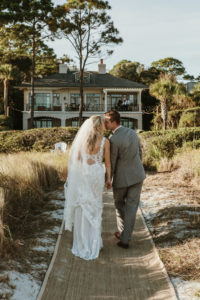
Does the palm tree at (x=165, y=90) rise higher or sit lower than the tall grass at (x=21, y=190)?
higher

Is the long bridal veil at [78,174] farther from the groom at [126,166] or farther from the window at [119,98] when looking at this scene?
the window at [119,98]

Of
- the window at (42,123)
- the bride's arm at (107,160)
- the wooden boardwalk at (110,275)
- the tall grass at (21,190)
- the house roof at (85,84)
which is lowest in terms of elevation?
the wooden boardwalk at (110,275)

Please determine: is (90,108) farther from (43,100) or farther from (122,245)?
(122,245)

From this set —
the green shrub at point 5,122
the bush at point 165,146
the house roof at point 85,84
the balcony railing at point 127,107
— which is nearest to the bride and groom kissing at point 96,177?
the bush at point 165,146

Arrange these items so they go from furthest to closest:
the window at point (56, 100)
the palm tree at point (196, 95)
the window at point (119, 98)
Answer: the window at point (119, 98) → the window at point (56, 100) → the palm tree at point (196, 95)

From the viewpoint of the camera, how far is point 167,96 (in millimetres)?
21250

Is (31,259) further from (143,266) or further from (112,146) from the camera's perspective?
(112,146)

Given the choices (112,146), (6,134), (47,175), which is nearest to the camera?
(112,146)

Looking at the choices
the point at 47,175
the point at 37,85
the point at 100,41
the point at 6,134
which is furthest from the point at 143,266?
the point at 37,85

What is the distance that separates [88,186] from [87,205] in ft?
0.84

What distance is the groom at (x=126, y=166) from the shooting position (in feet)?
15.1

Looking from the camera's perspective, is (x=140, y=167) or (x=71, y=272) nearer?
(x=71, y=272)

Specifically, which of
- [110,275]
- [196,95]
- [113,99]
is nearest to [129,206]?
[110,275]

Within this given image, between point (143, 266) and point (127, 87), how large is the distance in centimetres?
2943
